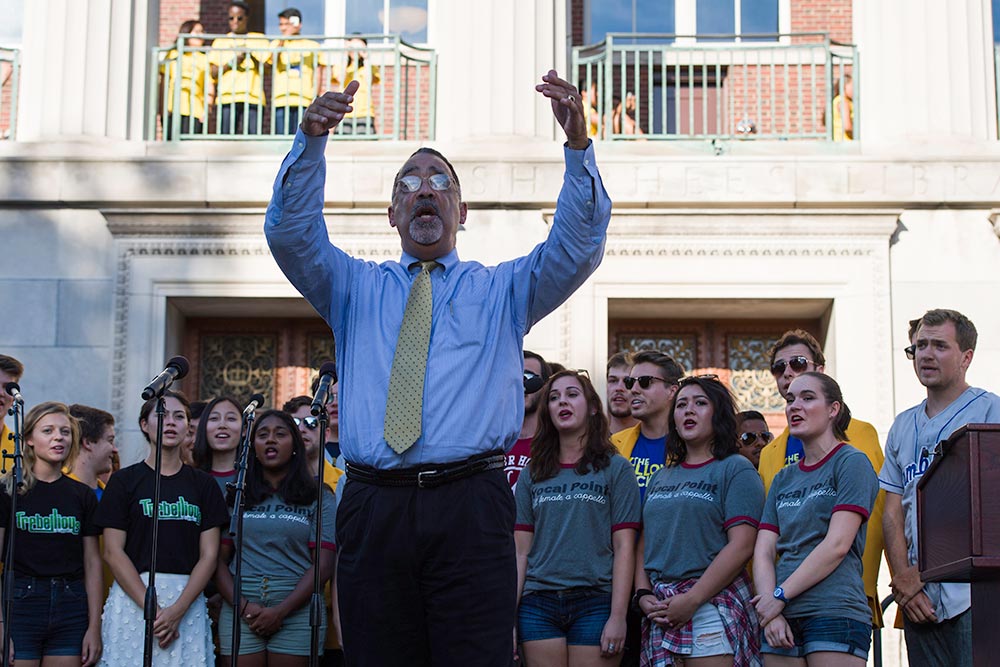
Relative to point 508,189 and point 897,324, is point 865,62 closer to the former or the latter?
point 897,324

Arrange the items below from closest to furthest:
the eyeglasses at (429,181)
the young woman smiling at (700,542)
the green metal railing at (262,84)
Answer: the eyeglasses at (429,181), the young woman smiling at (700,542), the green metal railing at (262,84)

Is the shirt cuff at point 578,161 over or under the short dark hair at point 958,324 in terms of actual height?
over

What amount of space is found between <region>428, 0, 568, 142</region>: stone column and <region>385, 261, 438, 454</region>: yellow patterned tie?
24.2 feet

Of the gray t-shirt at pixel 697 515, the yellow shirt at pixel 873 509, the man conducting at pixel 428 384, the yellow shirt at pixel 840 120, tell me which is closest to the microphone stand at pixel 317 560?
the gray t-shirt at pixel 697 515

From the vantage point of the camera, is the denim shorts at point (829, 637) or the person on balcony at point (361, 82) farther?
the person on balcony at point (361, 82)

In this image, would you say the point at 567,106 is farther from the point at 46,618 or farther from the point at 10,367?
the point at 10,367

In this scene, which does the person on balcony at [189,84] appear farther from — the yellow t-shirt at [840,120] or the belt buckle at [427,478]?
the belt buckle at [427,478]

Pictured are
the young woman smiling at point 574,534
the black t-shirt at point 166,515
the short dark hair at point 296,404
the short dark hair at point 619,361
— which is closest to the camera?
the young woman smiling at point 574,534

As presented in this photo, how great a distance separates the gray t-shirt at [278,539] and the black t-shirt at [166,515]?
0.17m

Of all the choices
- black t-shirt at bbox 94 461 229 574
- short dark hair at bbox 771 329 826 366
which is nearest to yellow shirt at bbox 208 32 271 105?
black t-shirt at bbox 94 461 229 574

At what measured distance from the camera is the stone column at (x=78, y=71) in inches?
447

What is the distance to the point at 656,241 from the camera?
11094mm

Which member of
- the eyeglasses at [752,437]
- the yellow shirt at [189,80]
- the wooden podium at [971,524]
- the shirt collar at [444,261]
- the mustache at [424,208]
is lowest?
the wooden podium at [971,524]

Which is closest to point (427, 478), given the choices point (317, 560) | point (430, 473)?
point (430, 473)
